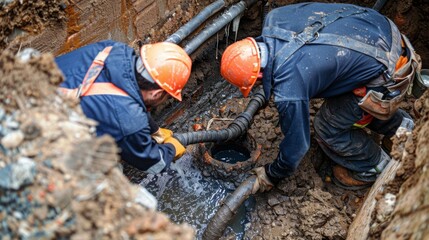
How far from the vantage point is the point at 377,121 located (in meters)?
4.22

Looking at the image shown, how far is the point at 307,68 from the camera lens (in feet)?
11.3


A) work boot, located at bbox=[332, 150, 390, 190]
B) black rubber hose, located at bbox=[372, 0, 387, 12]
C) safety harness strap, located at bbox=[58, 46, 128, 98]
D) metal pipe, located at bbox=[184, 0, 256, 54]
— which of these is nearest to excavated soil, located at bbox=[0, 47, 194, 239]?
safety harness strap, located at bbox=[58, 46, 128, 98]

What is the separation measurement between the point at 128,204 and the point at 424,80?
3728 mm

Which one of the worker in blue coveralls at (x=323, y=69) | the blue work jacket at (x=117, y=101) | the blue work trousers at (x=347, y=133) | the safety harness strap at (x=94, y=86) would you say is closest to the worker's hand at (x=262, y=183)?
the worker in blue coveralls at (x=323, y=69)

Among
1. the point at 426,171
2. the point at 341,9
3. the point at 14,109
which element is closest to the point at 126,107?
the point at 14,109

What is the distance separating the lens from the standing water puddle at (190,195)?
4.37 metres

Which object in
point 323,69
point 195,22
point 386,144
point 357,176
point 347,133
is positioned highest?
point 323,69

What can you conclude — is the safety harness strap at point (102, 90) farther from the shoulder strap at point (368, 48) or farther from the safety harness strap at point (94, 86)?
the shoulder strap at point (368, 48)

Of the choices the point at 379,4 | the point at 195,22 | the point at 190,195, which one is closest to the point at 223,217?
the point at 190,195

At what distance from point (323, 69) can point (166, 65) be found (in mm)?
1242

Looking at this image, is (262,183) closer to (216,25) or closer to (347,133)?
(347,133)

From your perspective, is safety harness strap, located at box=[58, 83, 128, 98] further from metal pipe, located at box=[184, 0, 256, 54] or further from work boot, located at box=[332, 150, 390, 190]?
work boot, located at box=[332, 150, 390, 190]

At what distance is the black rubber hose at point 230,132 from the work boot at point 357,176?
40.6 inches

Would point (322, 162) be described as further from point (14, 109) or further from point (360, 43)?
point (14, 109)
